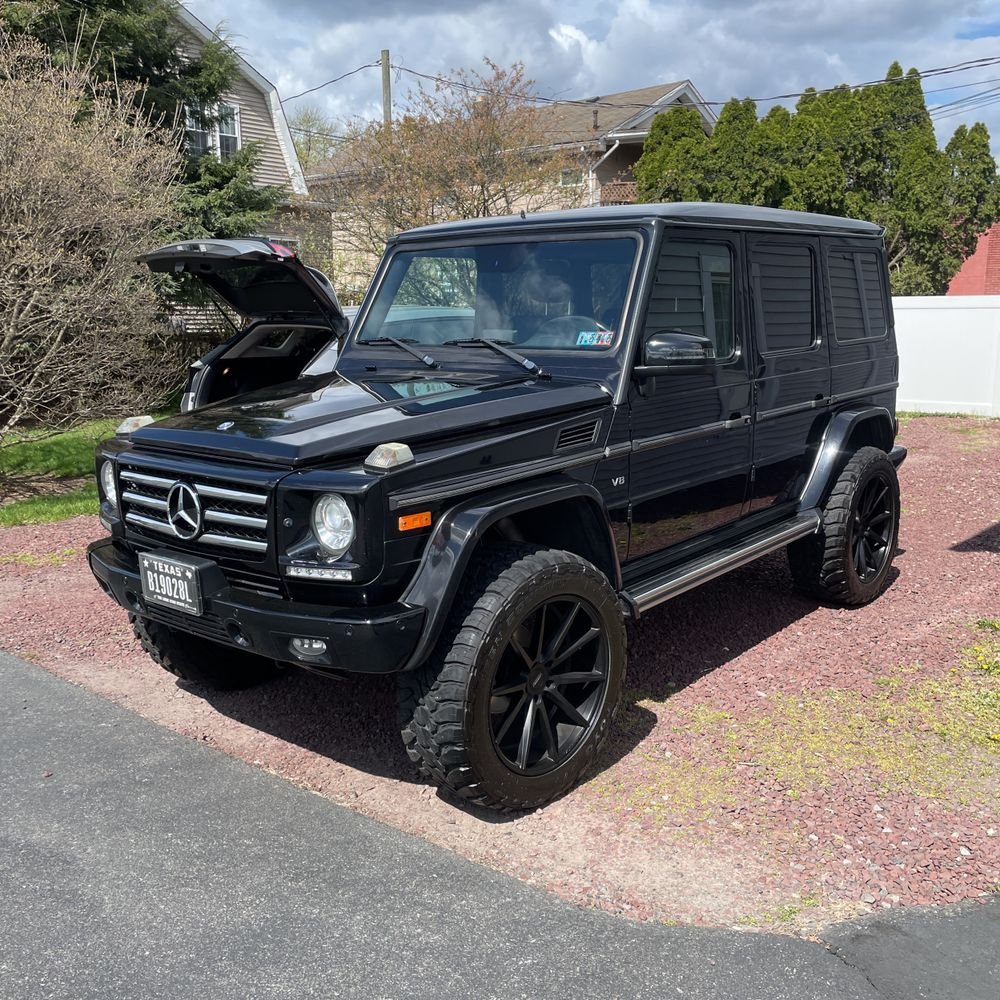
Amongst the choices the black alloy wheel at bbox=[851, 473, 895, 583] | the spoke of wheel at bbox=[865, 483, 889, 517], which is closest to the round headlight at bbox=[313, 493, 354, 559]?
the black alloy wheel at bbox=[851, 473, 895, 583]

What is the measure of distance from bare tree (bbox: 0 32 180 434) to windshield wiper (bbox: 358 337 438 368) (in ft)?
19.4

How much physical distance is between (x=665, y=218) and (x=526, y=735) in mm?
2238

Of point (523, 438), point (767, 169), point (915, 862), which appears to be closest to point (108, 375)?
point (523, 438)

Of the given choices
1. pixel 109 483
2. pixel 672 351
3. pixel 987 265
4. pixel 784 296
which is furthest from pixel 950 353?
pixel 987 265

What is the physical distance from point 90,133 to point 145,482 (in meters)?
8.46

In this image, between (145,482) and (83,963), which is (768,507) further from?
(83,963)

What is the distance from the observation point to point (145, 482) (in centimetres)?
377

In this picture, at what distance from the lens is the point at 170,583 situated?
359 cm

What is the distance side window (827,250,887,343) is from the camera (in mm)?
5699

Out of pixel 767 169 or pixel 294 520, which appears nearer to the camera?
pixel 294 520

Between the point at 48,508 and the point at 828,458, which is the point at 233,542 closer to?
the point at 828,458

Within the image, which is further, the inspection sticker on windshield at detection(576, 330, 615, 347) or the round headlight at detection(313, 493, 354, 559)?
the inspection sticker on windshield at detection(576, 330, 615, 347)

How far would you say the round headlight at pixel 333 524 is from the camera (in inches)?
126

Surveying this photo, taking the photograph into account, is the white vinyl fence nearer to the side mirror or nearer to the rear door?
the rear door
